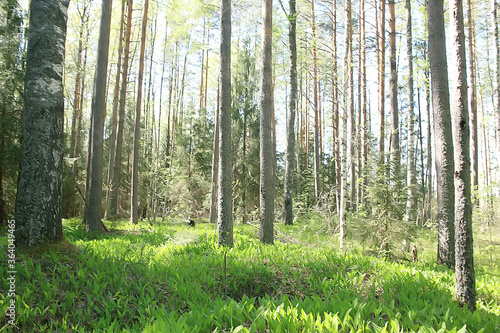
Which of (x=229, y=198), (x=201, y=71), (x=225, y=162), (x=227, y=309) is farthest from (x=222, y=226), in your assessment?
(x=201, y=71)

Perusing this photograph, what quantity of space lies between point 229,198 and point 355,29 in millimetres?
16845

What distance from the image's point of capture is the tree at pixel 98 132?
26.6ft

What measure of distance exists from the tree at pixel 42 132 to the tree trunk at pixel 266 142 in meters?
4.35

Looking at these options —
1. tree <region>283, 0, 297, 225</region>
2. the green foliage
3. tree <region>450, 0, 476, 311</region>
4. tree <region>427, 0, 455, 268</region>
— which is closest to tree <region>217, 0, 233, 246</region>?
the green foliage

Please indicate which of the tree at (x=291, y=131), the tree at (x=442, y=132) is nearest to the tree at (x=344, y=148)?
the tree at (x=442, y=132)

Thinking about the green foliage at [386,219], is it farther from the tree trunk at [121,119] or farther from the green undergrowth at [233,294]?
the tree trunk at [121,119]

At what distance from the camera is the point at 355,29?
18188 mm

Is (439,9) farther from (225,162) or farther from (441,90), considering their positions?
(225,162)

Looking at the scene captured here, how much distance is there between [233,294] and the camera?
4.07 metres

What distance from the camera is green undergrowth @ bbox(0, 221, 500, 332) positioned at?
8.70 feet

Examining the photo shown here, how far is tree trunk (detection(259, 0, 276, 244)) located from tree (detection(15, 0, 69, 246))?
435 cm

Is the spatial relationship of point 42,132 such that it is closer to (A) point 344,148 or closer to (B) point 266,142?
(B) point 266,142

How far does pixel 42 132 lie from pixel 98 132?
4.59 metres

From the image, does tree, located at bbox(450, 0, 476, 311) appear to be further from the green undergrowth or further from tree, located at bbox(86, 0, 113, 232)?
tree, located at bbox(86, 0, 113, 232)
